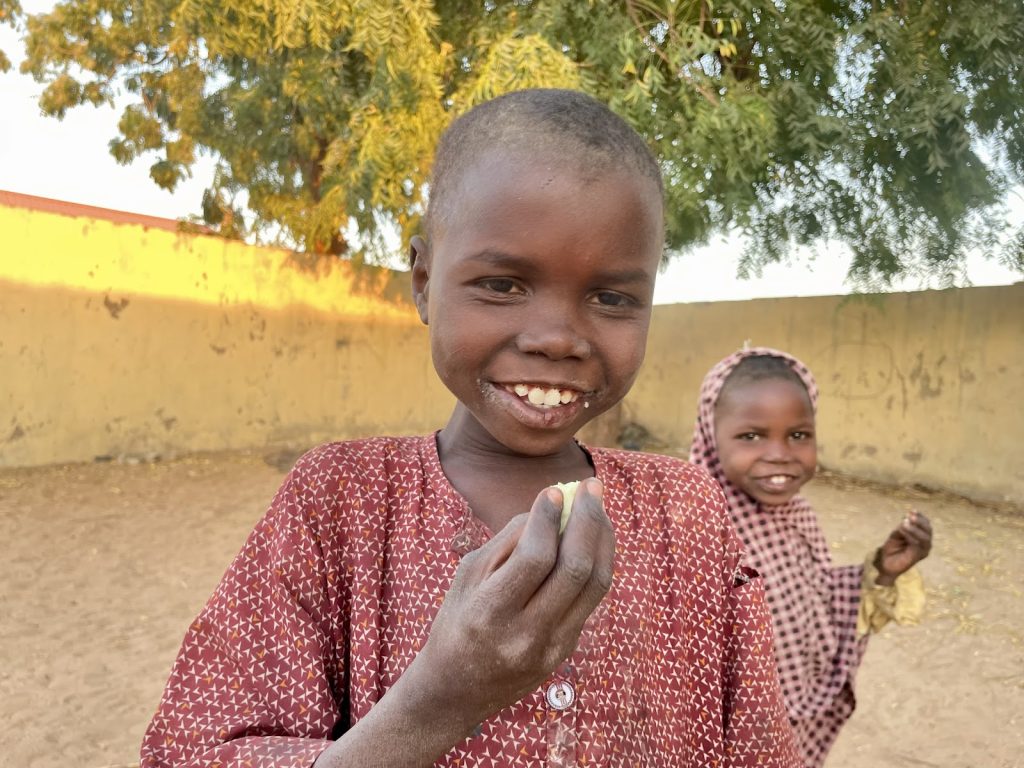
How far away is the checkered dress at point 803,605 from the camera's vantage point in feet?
7.00

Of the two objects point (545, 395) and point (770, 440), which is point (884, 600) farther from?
point (545, 395)

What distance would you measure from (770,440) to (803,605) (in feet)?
1.49

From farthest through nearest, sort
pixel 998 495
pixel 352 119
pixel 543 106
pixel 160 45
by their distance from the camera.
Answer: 1. pixel 160 45
2. pixel 998 495
3. pixel 352 119
4. pixel 543 106

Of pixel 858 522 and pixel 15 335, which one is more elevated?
pixel 15 335

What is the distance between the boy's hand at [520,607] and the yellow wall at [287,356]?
7639mm

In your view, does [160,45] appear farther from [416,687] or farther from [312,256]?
[416,687]

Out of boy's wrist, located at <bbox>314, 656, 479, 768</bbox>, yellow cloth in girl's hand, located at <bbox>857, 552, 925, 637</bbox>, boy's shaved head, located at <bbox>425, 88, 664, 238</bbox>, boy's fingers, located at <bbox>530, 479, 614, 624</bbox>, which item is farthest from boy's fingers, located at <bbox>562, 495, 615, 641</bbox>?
yellow cloth in girl's hand, located at <bbox>857, 552, 925, 637</bbox>

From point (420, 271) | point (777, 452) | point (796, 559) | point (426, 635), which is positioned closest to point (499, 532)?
point (426, 635)

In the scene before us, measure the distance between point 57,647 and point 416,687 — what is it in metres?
4.22

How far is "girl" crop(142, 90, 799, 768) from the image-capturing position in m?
0.92

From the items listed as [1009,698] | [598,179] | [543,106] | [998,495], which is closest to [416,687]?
[598,179]

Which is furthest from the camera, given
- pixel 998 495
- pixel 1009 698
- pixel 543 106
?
pixel 998 495

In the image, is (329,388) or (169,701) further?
(329,388)

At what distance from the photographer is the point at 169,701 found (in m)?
0.91
